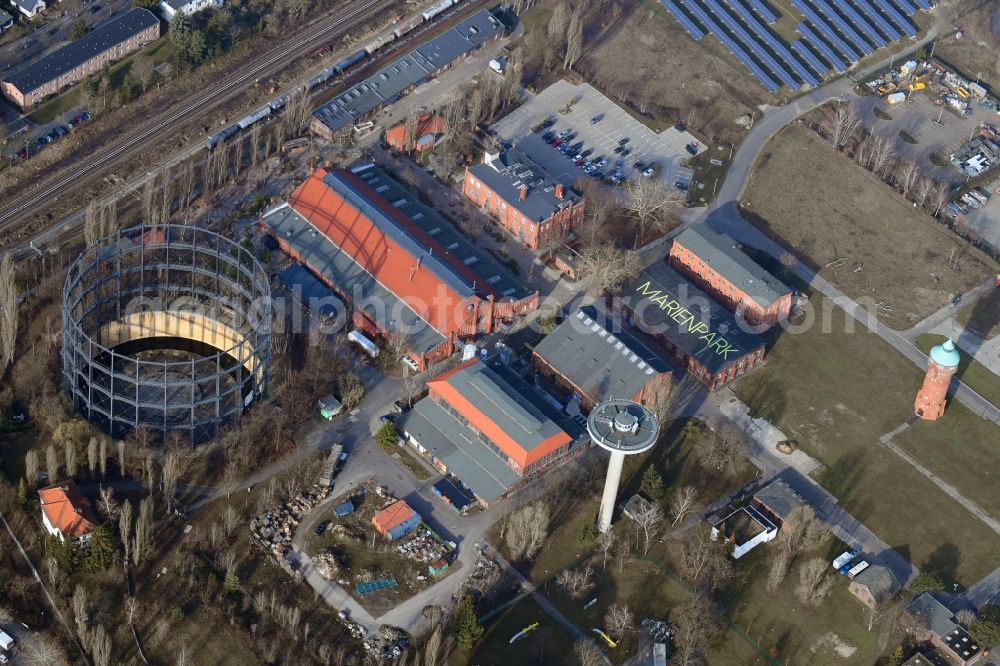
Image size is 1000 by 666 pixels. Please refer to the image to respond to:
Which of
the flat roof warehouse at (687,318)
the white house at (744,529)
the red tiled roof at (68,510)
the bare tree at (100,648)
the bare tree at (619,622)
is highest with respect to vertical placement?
the flat roof warehouse at (687,318)

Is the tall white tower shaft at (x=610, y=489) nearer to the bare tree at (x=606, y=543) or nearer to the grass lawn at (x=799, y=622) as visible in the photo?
the bare tree at (x=606, y=543)

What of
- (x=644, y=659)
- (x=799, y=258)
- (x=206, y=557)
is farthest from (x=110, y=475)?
(x=799, y=258)

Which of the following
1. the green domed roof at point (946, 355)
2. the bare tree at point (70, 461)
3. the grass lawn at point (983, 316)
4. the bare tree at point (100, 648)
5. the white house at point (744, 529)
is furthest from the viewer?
the grass lawn at point (983, 316)

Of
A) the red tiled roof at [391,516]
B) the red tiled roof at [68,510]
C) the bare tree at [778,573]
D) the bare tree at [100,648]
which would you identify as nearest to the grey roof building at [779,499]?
the bare tree at [778,573]

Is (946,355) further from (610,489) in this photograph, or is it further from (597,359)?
(610,489)

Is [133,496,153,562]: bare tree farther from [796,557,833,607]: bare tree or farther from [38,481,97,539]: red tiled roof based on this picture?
[796,557,833,607]: bare tree

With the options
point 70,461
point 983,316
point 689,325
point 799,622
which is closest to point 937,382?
point 983,316
